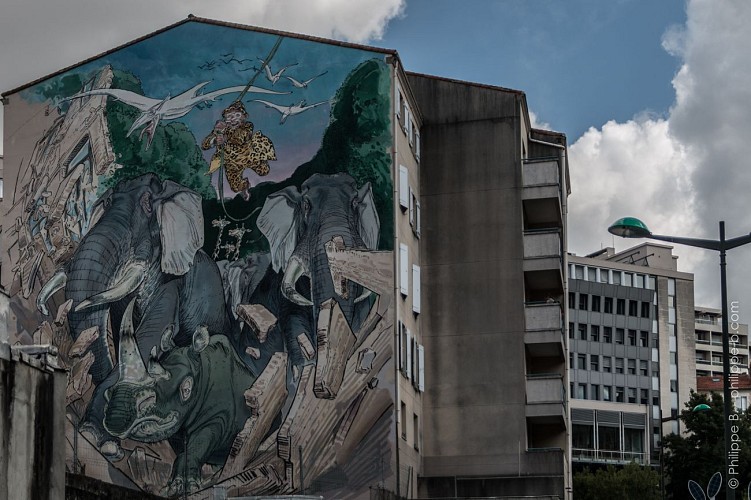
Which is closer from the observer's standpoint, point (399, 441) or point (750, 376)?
point (399, 441)

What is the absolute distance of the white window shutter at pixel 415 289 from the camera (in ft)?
165

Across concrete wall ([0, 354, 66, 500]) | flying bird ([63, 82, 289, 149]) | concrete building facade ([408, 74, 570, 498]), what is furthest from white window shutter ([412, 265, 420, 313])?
concrete wall ([0, 354, 66, 500])

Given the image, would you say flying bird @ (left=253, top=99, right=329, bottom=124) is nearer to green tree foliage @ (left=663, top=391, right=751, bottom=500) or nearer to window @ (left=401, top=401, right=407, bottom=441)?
window @ (left=401, top=401, right=407, bottom=441)

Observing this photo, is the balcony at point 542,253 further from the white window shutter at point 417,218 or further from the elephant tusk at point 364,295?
the elephant tusk at point 364,295

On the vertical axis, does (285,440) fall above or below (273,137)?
below

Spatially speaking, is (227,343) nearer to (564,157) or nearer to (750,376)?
(564,157)

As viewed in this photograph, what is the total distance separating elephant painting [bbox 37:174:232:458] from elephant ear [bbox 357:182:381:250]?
19.3ft

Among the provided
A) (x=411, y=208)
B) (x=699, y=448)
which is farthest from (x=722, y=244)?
(x=699, y=448)

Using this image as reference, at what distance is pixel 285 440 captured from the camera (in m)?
46.8

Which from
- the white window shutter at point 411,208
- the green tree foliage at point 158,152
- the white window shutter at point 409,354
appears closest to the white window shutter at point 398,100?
the white window shutter at point 411,208

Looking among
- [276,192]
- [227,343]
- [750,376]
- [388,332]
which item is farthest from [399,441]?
[750,376]

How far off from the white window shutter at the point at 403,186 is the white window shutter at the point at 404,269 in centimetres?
167

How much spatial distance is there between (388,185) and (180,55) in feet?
34.7

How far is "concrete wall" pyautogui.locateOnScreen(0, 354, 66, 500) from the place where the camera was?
22062 mm
